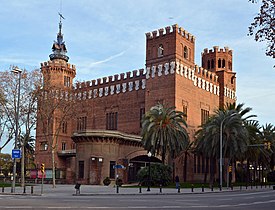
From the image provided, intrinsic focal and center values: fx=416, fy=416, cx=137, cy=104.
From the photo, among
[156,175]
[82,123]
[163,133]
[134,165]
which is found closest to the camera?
[156,175]

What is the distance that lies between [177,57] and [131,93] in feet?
36.0

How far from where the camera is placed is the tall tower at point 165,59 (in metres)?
58.7

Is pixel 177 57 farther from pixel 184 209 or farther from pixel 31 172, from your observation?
pixel 184 209

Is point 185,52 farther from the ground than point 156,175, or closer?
farther from the ground

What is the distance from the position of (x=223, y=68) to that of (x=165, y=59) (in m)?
16.3

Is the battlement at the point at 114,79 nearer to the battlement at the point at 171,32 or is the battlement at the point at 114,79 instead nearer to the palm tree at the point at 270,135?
the battlement at the point at 171,32

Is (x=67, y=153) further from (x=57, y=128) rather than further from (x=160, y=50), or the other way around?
(x=160, y=50)

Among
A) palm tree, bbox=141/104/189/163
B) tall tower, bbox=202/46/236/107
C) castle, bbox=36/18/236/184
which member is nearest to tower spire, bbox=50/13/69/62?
castle, bbox=36/18/236/184

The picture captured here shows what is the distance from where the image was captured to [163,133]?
4738 cm

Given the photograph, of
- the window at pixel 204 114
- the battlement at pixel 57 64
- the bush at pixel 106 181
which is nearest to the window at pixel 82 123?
the battlement at pixel 57 64

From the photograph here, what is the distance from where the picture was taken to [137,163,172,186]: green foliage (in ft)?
Answer: 149

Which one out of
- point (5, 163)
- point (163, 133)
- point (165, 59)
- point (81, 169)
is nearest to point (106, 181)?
point (81, 169)

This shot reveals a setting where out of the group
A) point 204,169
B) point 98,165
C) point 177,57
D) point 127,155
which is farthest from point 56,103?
point 204,169

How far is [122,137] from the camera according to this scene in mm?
54250
